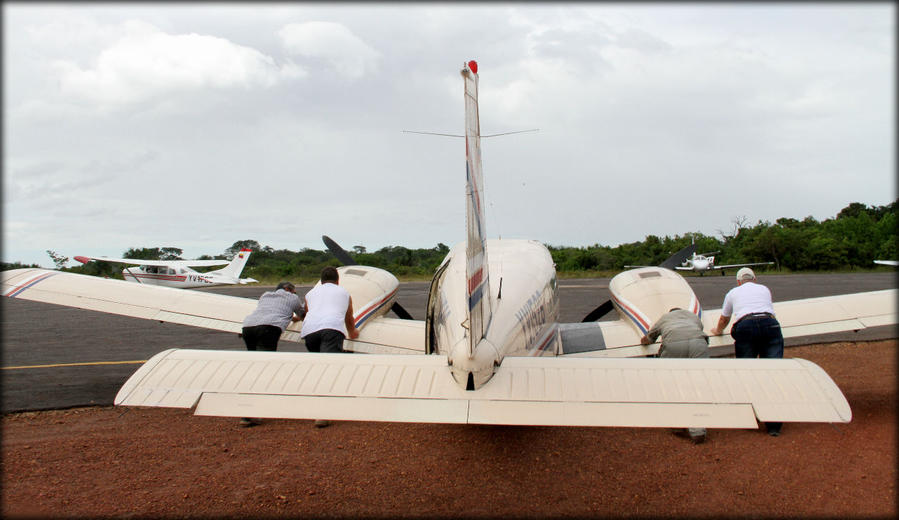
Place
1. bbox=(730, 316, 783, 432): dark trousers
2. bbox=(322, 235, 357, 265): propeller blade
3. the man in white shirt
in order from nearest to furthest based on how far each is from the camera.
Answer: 1. bbox=(730, 316, 783, 432): dark trousers
2. the man in white shirt
3. bbox=(322, 235, 357, 265): propeller blade

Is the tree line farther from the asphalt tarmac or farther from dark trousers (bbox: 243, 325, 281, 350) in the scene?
dark trousers (bbox: 243, 325, 281, 350)

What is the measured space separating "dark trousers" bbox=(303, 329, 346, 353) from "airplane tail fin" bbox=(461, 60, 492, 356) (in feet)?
7.72

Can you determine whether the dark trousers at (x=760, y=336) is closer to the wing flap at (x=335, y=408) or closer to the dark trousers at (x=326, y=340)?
the wing flap at (x=335, y=408)

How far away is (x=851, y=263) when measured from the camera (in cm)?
5088

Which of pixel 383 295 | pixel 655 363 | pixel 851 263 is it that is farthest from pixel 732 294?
pixel 851 263

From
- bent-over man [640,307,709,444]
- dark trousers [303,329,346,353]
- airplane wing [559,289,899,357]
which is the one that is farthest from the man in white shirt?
bent-over man [640,307,709,444]

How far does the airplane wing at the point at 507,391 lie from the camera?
341cm

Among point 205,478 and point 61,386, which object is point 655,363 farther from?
point 61,386

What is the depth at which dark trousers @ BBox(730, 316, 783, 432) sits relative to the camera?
6.11 meters

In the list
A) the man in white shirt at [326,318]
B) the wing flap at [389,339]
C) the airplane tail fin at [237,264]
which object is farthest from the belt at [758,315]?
the airplane tail fin at [237,264]

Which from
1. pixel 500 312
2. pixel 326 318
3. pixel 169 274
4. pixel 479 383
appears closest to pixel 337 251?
pixel 326 318

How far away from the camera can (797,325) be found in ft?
24.9

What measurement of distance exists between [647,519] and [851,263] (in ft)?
196

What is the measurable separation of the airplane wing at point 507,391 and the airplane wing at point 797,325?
3477 millimetres
